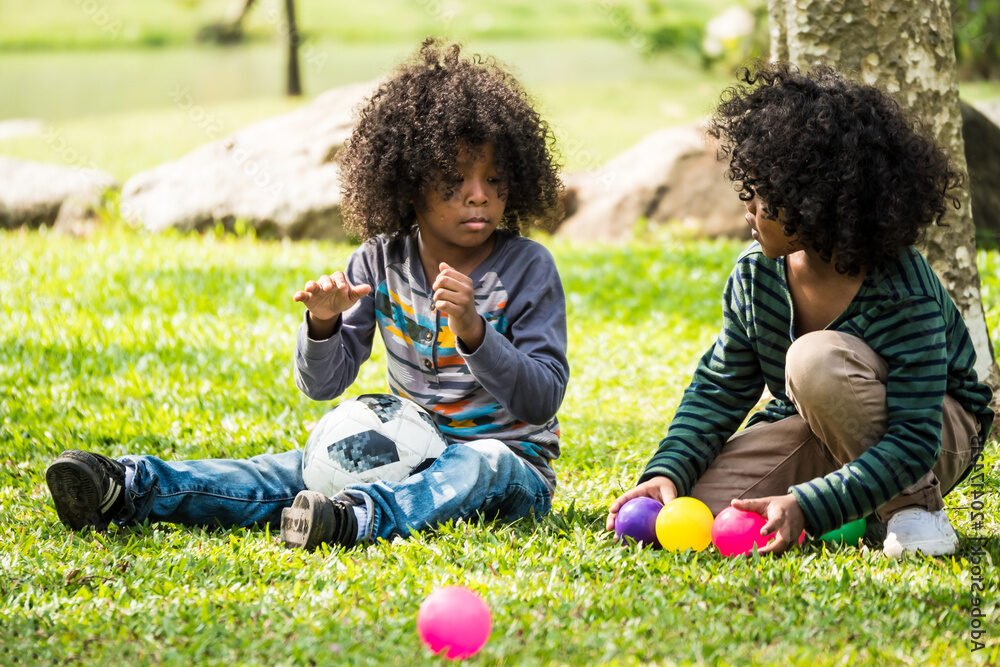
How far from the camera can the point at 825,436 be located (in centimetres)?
346

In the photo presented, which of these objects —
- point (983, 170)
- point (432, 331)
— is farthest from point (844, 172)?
point (983, 170)

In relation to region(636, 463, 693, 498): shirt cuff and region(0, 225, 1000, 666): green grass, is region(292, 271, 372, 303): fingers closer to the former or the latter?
region(0, 225, 1000, 666): green grass

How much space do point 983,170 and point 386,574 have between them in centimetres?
670

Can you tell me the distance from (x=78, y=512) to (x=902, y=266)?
2504mm

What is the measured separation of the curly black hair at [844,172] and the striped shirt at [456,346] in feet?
2.51

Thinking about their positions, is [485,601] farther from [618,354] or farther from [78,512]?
[618,354]

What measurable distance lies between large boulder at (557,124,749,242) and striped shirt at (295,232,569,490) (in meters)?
5.92

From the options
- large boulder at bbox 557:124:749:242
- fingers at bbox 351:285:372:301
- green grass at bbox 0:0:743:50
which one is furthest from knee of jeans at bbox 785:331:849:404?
green grass at bbox 0:0:743:50

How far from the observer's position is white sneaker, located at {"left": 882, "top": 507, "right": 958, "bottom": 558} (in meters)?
3.38

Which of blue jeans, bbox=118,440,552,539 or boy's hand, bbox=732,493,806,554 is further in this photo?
blue jeans, bbox=118,440,552,539

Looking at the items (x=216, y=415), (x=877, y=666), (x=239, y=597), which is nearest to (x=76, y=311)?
(x=216, y=415)

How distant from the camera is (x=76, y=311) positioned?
7.33m

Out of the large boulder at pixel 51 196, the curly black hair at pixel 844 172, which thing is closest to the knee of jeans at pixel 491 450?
the curly black hair at pixel 844 172

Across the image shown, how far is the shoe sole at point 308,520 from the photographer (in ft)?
11.4
